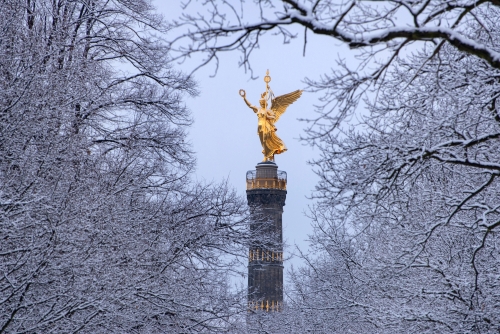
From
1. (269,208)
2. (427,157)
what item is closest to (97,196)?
(427,157)

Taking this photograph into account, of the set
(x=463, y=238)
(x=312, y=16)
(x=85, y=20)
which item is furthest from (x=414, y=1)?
(x=85, y=20)

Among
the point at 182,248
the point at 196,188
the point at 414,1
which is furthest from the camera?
the point at 196,188

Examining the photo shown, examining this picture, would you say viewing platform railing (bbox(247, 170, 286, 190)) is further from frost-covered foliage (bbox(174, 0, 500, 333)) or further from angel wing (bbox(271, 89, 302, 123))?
frost-covered foliage (bbox(174, 0, 500, 333))

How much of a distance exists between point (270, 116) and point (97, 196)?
30.4 m

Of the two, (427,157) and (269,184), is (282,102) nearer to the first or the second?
(269,184)

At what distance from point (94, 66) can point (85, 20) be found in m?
1.40

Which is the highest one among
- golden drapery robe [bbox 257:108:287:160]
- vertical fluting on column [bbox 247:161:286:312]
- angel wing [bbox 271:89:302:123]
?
angel wing [bbox 271:89:302:123]

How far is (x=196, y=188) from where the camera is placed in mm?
16562

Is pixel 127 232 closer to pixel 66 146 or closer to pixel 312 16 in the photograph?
pixel 66 146

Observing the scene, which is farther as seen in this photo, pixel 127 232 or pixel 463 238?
pixel 127 232

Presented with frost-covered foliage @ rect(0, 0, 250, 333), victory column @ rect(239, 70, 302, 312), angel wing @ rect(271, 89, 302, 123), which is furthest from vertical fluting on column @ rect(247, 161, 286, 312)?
frost-covered foliage @ rect(0, 0, 250, 333)

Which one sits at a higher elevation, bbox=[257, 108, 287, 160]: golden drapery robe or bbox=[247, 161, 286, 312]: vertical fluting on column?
bbox=[257, 108, 287, 160]: golden drapery robe

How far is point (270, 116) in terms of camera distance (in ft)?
137

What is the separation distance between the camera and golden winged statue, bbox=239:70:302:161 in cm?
4125
